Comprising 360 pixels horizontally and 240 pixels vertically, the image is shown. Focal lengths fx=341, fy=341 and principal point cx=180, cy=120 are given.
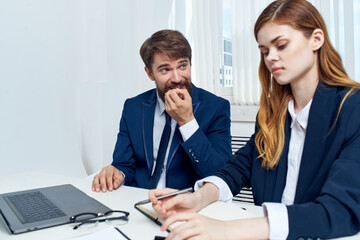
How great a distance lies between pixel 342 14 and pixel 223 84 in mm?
858

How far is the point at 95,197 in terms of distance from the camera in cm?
106

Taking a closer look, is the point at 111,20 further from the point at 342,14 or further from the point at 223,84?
the point at 342,14

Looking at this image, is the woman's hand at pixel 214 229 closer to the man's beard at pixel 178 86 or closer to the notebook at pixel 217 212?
the notebook at pixel 217 212

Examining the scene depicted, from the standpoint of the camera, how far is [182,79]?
5.12 feet

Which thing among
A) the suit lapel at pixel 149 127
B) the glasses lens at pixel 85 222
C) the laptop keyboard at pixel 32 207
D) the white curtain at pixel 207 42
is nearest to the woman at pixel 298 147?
the glasses lens at pixel 85 222

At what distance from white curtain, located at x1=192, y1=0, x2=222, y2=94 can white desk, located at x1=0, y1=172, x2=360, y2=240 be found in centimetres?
135

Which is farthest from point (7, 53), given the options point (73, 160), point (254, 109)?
point (254, 109)

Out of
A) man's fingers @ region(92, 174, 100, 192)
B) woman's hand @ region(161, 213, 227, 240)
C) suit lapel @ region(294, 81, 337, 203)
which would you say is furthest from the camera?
man's fingers @ region(92, 174, 100, 192)

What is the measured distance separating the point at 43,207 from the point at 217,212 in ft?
1.58

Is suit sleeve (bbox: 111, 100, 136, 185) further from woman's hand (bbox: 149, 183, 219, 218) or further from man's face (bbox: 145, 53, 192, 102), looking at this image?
woman's hand (bbox: 149, 183, 219, 218)

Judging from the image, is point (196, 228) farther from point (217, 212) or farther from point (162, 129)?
point (162, 129)

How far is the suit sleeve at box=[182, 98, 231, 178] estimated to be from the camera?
132 cm

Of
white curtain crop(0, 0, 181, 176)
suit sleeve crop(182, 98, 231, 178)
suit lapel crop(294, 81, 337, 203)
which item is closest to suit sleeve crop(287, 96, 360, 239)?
suit lapel crop(294, 81, 337, 203)

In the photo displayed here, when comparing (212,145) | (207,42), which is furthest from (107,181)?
(207,42)
